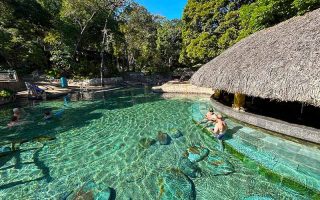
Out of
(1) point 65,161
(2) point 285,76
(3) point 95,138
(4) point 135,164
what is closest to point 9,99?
(3) point 95,138

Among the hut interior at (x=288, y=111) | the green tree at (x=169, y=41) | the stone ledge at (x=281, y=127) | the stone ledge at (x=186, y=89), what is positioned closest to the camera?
the stone ledge at (x=281, y=127)

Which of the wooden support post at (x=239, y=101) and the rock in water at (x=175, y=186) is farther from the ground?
the wooden support post at (x=239, y=101)

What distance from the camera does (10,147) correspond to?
749 cm

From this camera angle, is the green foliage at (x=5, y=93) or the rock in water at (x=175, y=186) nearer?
the rock in water at (x=175, y=186)

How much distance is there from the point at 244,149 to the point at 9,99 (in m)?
16.4

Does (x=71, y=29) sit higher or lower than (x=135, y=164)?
higher

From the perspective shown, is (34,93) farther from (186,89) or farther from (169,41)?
(169,41)

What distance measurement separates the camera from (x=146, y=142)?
7461mm

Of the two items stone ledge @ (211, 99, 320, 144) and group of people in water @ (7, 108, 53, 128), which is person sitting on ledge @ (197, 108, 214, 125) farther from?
group of people in water @ (7, 108, 53, 128)

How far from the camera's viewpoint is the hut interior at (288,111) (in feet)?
24.8

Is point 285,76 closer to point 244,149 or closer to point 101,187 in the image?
point 244,149

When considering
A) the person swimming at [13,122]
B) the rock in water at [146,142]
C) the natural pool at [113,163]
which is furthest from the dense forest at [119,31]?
the rock in water at [146,142]

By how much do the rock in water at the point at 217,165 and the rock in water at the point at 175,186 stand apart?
2.84ft

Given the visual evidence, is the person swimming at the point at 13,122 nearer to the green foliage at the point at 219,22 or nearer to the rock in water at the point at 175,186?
the rock in water at the point at 175,186
